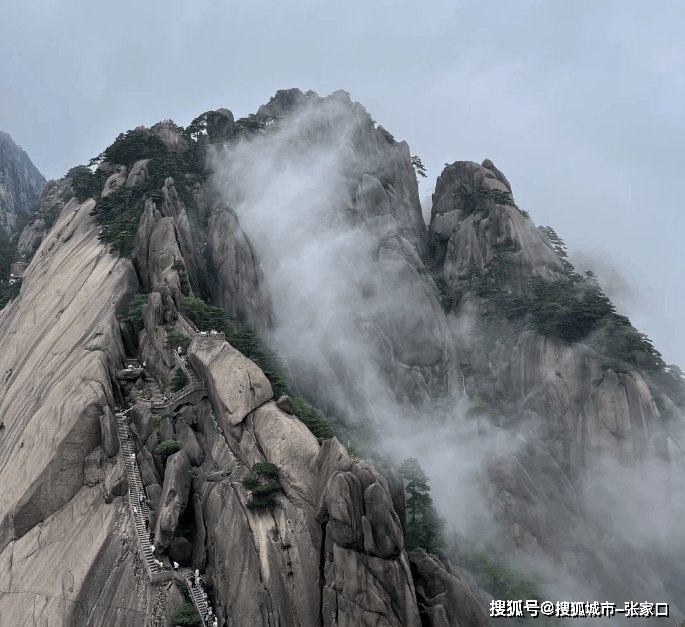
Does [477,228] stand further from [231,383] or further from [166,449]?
[166,449]

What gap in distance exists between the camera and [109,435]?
33.1 metres

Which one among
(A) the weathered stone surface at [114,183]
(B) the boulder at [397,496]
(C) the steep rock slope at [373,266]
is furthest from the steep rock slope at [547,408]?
(A) the weathered stone surface at [114,183]

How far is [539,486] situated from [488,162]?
47.1m

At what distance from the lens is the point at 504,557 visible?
43.7 meters

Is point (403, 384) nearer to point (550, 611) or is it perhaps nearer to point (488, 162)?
point (550, 611)

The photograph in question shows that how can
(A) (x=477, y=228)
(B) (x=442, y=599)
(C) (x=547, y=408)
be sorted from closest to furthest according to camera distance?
(B) (x=442, y=599) < (C) (x=547, y=408) < (A) (x=477, y=228)

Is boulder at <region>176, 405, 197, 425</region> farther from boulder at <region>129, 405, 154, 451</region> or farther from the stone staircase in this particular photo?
the stone staircase

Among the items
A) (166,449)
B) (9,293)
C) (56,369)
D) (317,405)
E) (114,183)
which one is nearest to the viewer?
(166,449)

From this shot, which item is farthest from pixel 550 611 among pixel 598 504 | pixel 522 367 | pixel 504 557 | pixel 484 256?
pixel 484 256

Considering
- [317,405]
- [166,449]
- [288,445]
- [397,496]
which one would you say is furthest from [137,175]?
[397,496]

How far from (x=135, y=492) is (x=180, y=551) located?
4.29 metres

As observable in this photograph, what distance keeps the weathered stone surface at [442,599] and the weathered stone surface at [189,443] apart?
516 inches

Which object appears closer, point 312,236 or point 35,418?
point 35,418

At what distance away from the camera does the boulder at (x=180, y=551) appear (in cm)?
2898
